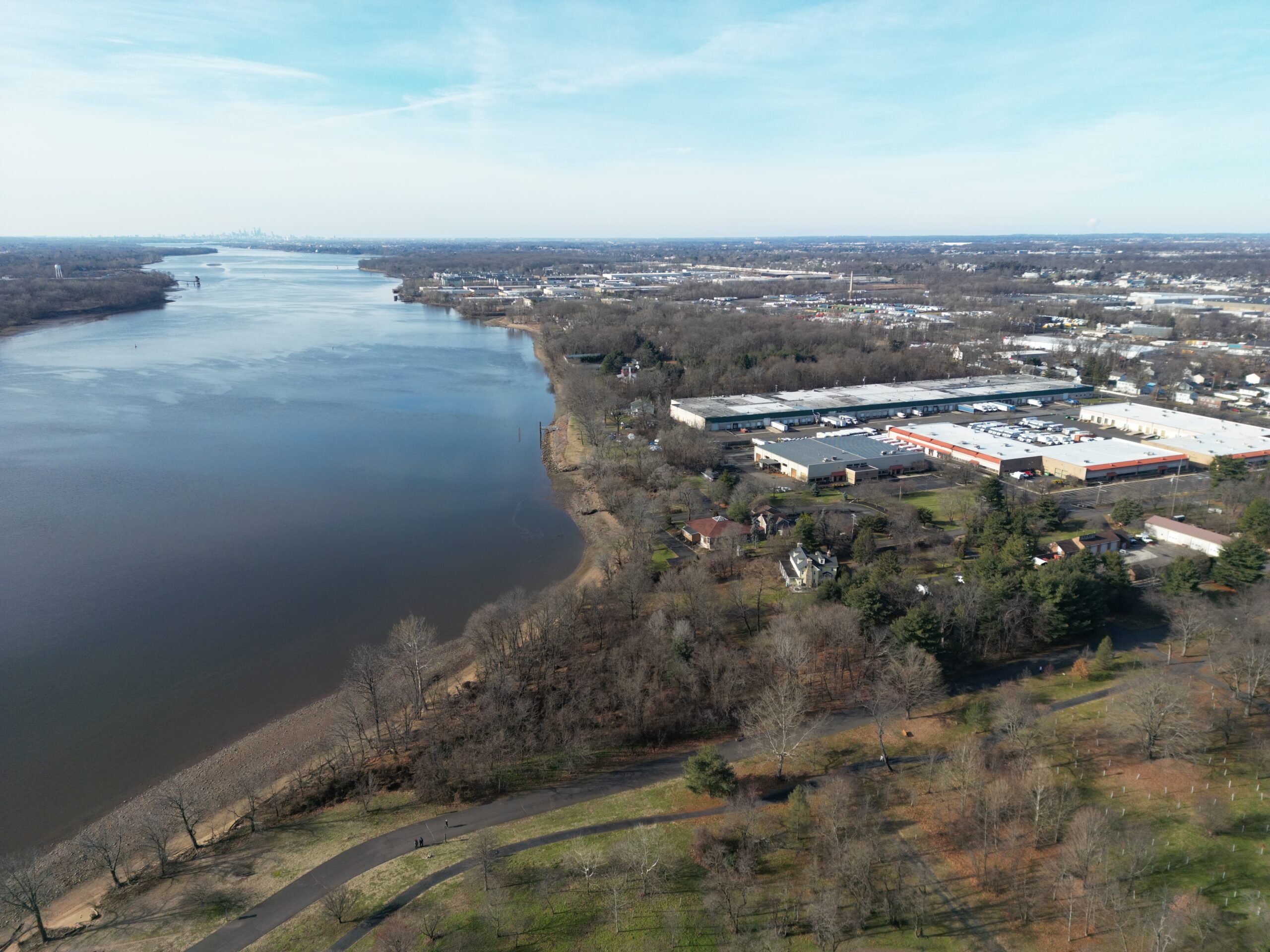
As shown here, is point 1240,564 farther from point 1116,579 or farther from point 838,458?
point 838,458

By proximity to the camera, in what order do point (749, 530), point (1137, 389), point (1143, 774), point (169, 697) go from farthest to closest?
point (1137, 389), point (749, 530), point (169, 697), point (1143, 774)

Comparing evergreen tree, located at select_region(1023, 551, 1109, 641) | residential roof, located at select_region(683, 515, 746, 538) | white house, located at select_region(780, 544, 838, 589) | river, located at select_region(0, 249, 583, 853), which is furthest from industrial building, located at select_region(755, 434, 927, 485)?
evergreen tree, located at select_region(1023, 551, 1109, 641)

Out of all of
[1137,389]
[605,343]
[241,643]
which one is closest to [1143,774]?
[241,643]

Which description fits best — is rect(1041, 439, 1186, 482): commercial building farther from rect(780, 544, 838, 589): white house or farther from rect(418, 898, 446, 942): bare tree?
rect(418, 898, 446, 942): bare tree

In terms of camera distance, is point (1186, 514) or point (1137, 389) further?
point (1137, 389)

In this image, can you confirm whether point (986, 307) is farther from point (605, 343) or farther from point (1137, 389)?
point (605, 343)

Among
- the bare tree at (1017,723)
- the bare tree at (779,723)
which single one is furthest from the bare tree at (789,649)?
the bare tree at (1017,723)
